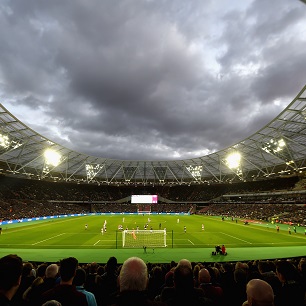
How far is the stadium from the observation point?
93.1ft

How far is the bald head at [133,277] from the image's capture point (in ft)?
8.07

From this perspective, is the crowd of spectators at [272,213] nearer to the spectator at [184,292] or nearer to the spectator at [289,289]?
the spectator at [289,289]

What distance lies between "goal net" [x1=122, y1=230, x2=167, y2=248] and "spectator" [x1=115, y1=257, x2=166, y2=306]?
90.7ft

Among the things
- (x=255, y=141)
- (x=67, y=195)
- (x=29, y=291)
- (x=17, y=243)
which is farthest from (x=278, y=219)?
(x=67, y=195)

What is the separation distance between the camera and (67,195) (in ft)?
335

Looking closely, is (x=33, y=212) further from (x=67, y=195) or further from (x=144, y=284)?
(x=144, y=284)

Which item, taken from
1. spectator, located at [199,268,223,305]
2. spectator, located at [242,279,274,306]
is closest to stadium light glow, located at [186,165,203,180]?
spectator, located at [199,268,223,305]

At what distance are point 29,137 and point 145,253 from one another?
4774 cm

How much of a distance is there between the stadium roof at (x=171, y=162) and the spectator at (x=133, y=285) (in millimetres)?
39145

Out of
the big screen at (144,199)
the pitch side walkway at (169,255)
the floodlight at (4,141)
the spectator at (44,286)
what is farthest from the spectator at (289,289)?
the big screen at (144,199)

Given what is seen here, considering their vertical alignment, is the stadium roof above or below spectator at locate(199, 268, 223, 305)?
above

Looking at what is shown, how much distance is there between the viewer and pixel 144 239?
3325 centimetres

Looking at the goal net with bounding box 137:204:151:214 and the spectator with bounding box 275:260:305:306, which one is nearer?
the spectator with bounding box 275:260:305:306

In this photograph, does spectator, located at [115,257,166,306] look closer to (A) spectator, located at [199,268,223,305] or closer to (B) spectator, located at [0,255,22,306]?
(B) spectator, located at [0,255,22,306]
